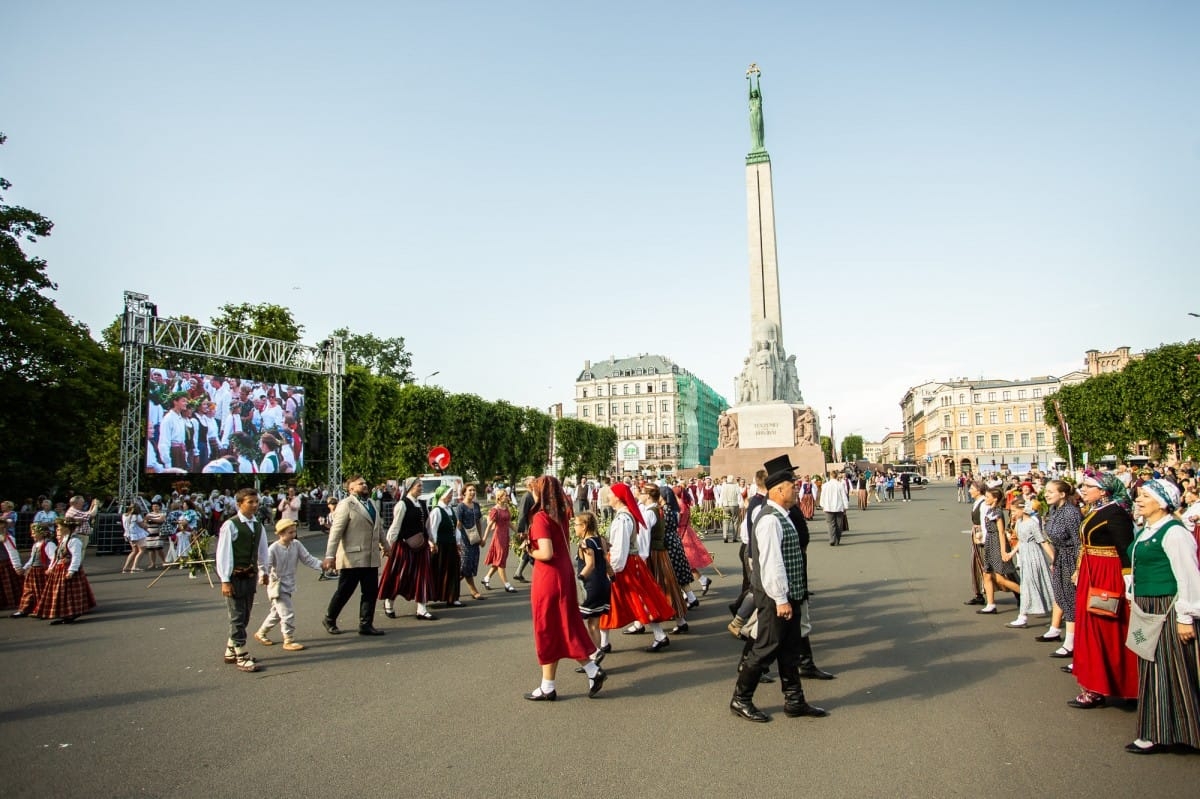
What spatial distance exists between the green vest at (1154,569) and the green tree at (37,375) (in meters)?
27.5

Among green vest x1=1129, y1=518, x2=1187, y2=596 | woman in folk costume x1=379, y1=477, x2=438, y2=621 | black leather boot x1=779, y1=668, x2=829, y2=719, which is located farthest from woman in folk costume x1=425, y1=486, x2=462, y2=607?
green vest x1=1129, y1=518, x2=1187, y2=596

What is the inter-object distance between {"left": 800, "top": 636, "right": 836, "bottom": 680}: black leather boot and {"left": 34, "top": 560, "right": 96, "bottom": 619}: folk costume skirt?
9.61 metres

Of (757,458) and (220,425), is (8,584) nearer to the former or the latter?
(220,425)

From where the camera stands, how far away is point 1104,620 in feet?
17.6

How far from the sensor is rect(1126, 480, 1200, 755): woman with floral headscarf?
4480 mm

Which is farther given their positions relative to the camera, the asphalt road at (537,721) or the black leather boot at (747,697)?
the black leather boot at (747,697)

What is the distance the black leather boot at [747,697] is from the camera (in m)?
5.38

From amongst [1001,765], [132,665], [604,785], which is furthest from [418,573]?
[1001,765]

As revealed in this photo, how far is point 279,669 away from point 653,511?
13.4 feet

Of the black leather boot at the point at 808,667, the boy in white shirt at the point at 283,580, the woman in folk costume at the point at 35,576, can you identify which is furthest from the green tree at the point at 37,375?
the black leather boot at the point at 808,667

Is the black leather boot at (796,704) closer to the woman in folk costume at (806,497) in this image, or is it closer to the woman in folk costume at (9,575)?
the woman in folk costume at (9,575)

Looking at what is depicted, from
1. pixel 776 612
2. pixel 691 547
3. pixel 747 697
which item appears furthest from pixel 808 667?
pixel 691 547

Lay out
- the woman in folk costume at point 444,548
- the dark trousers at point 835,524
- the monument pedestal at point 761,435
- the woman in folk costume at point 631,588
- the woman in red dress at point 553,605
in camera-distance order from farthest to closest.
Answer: the monument pedestal at point 761,435
the dark trousers at point 835,524
the woman in folk costume at point 444,548
the woman in folk costume at point 631,588
the woman in red dress at point 553,605

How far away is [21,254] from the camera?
Answer: 81.5 feet
